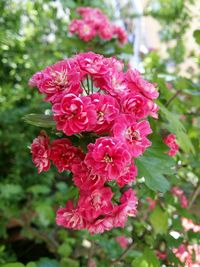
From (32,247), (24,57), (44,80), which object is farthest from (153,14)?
(44,80)

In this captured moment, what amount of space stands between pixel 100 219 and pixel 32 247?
153 centimetres

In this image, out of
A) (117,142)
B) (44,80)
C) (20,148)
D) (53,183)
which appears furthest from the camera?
(53,183)

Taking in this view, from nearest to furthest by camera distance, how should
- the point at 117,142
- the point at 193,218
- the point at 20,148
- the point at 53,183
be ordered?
1. the point at 117,142
2. the point at 193,218
3. the point at 20,148
4. the point at 53,183

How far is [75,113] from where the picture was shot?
0.79m

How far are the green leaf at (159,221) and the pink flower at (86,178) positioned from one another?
2.16 feet

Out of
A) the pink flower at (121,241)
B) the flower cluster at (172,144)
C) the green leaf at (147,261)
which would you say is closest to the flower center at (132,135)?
the flower cluster at (172,144)

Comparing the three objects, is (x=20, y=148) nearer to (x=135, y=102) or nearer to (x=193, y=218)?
(x=193, y=218)

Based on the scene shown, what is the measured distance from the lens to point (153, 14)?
12.3ft

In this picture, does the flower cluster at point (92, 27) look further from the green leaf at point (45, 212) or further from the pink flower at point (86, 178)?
the pink flower at point (86, 178)

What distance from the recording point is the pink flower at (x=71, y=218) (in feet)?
3.06

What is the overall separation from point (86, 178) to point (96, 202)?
7cm

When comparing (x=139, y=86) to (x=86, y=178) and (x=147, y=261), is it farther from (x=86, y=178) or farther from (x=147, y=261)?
(x=147, y=261)

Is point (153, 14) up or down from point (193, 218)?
up

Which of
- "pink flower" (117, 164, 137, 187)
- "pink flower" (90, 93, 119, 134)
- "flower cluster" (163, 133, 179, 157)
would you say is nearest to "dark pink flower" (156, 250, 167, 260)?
"flower cluster" (163, 133, 179, 157)
